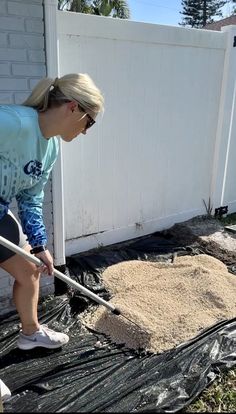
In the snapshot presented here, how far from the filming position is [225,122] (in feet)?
14.6

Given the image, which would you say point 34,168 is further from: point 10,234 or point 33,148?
point 10,234

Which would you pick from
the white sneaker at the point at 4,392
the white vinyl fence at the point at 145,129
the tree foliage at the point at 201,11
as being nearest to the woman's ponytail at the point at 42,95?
the white vinyl fence at the point at 145,129

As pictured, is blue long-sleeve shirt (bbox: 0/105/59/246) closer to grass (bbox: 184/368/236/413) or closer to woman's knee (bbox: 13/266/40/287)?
woman's knee (bbox: 13/266/40/287)

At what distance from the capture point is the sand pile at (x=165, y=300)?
2588mm

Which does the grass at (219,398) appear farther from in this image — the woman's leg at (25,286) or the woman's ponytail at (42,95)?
the woman's ponytail at (42,95)

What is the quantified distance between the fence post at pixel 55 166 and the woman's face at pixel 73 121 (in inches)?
33.2

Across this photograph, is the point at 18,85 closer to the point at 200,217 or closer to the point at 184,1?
the point at 200,217

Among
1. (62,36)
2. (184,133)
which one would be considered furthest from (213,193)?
(62,36)

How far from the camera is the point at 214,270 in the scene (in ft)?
11.2

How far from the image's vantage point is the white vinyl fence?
3.39 meters

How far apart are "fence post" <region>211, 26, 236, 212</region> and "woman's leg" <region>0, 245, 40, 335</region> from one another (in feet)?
9.57

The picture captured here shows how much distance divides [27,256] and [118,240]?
211 centimetres

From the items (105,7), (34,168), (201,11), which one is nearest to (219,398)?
(34,168)

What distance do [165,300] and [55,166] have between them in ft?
4.11
